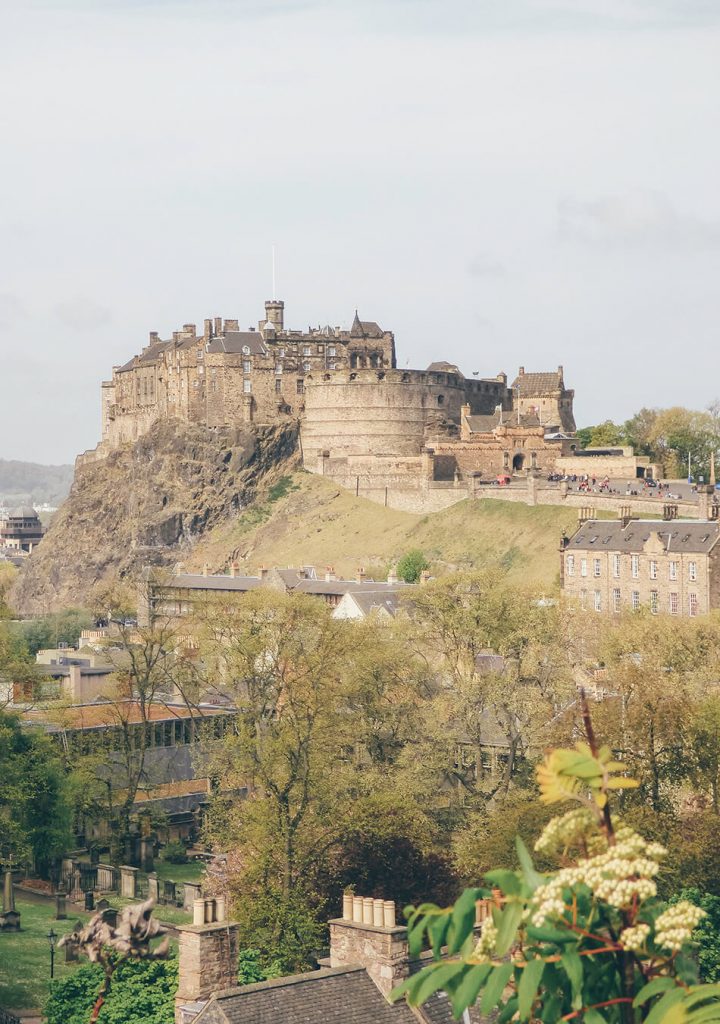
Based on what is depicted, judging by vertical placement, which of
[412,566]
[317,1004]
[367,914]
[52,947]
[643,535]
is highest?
[643,535]

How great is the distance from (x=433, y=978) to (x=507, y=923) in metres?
0.63

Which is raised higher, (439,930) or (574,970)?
(439,930)

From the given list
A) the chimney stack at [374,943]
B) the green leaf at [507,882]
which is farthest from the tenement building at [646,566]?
the green leaf at [507,882]

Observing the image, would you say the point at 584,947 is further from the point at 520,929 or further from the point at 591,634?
the point at 591,634

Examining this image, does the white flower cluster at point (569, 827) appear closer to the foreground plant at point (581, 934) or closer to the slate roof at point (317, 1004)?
the foreground plant at point (581, 934)

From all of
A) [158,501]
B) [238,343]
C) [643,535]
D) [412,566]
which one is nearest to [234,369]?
[238,343]

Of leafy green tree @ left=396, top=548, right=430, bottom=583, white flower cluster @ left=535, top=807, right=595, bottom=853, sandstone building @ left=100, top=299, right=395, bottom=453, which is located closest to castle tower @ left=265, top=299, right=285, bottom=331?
sandstone building @ left=100, top=299, right=395, bottom=453

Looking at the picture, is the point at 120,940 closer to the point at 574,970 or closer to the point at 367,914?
the point at 367,914

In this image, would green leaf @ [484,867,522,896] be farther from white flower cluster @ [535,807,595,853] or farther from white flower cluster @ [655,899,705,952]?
white flower cluster @ [655,899,705,952]

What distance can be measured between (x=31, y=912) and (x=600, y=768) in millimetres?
43259

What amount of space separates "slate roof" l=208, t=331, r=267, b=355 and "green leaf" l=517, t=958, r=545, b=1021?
13656 cm

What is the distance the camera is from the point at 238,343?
148875mm

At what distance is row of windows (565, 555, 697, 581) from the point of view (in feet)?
280

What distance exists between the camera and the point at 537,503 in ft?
400
